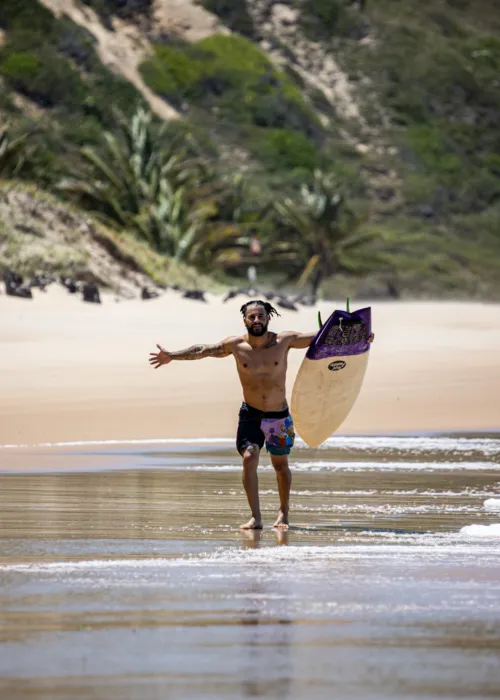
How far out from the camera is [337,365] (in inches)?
389

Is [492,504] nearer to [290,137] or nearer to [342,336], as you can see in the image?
[342,336]

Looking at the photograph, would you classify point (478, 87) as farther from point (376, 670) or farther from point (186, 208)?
point (376, 670)

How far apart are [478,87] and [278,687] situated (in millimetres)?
118902

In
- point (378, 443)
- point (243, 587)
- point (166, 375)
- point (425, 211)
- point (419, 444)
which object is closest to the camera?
point (243, 587)

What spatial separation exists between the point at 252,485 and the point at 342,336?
1266mm

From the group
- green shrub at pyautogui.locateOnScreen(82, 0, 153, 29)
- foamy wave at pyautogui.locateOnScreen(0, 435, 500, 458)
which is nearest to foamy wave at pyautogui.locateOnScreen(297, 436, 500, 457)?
foamy wave at pyautogui.locateOnScreen(0, 435, 500, 458)

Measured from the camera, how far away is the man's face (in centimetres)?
914

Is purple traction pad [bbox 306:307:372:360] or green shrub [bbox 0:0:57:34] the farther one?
green shrub [bbox 0:0:57:34]

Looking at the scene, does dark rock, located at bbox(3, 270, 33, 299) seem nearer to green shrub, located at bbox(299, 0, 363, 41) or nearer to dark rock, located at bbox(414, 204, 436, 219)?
dark rock, located at bbox(414, 204, 436, 219)

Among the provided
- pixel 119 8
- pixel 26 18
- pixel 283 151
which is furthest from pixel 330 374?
pixel 119 8

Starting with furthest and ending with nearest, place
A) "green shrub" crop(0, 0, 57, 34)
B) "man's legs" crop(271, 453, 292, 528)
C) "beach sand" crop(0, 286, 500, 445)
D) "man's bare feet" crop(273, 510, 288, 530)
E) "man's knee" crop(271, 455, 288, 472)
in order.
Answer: "green shrub" crop(0, 0, 57, 34)
"beach sand" crop(0, 286, 500, 445)
"man's knee" crop(271, 455, 288, 472)
"man's legs" crop(271, 453, 292, 528)
"man's bare feet" crop(273, 510, 288, 530)

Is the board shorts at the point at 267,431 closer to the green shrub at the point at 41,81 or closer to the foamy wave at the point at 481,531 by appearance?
the foamy wave at the point at 481,531

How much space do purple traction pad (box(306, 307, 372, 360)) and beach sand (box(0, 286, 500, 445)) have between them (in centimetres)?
467

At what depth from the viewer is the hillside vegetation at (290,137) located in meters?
46.7
